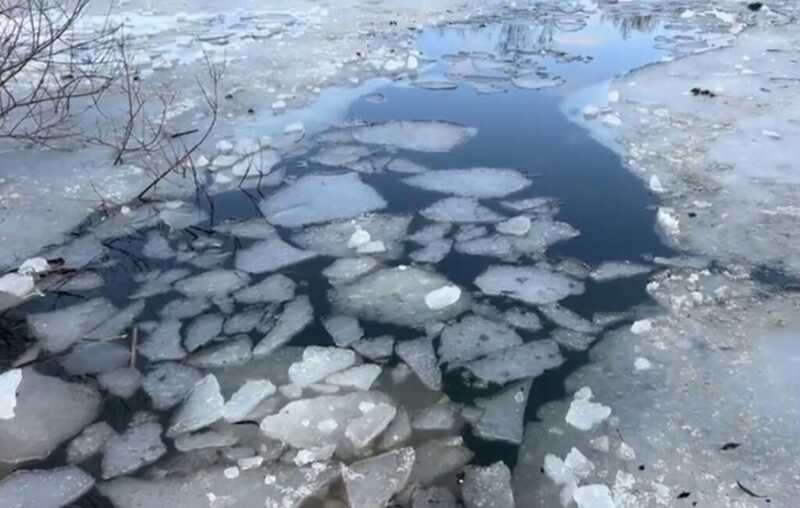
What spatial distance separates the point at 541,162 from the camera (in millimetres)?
4105

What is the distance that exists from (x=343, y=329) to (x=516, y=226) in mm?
1109

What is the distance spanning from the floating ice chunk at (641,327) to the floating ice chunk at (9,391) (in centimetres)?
222

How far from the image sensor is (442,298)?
9.40ft

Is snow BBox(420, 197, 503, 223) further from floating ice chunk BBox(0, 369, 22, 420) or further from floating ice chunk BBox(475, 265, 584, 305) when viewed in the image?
floating ice chunk BBox(0, 369, 22, 420)

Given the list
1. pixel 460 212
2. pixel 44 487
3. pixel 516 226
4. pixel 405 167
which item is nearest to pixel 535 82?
pixel 405 167

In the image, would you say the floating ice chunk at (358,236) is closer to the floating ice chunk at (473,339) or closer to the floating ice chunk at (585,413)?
the floating ice chunk at (473,339)

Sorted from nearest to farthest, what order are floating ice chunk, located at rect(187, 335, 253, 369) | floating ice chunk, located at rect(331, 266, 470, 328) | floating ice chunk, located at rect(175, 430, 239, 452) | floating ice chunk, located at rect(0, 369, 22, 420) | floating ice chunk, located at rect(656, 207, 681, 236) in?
floating ice chunk, located at rect(175, 430, 239, 452) < floating ice chunk, located at rect(0, 369, 22, 420) < floating ice chunk, located at rect(187, 335, 253, 369) < floating ice chunk, located at rect(331, 266, 470, 328) < floating ice chunk, located at rect(656, 207, 681, 236)

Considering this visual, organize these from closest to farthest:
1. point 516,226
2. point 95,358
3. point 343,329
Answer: point 95,358, point 343,329, point 516,226

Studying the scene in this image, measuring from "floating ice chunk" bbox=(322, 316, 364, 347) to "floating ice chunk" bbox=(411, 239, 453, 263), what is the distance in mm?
536

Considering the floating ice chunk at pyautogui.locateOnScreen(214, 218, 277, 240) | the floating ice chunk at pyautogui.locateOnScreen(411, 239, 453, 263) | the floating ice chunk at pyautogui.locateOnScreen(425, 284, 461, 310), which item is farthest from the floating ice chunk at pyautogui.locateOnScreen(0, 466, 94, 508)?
the floating ice chunk at pyautogui.locateOnScreen(411, 239, 453, 263)

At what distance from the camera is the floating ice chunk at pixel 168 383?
2.38 meters

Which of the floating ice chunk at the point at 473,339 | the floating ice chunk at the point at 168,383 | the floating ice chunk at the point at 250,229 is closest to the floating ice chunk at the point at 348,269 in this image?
the floating ice chunk at the point at 250,229

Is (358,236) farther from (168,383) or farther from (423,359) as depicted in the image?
(168,383)

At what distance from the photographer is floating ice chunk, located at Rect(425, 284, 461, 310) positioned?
286 cm
